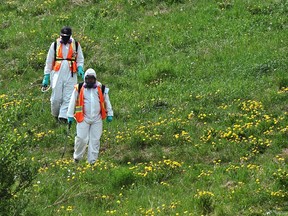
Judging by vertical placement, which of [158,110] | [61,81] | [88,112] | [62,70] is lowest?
[158,110]

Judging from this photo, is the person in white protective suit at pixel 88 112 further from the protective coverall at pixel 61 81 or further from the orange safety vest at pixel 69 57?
the orange safety vest at pixel 69 57

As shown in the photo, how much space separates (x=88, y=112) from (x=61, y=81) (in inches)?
109

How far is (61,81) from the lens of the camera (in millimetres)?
17078

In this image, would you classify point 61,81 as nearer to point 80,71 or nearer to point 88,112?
point 80,71

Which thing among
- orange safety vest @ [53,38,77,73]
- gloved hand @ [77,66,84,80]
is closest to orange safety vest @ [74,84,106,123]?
gloved hand @ [77,66,84,80]

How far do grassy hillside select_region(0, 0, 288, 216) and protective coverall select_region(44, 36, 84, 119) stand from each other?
0.37m

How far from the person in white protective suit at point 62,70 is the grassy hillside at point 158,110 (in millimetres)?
404

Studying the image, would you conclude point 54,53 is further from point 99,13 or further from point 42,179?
point 99,13

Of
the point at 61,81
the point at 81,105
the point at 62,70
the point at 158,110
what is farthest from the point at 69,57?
the point at 81,105

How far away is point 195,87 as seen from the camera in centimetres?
1741

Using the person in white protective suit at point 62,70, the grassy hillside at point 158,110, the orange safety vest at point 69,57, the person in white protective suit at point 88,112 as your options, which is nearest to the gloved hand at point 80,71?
the person in white protective suit at point 62,70

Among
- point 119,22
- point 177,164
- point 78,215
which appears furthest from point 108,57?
point 78,215

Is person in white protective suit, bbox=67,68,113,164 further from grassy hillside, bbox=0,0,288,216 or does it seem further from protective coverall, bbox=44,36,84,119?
protective coverall, bbox=44,36,84,119

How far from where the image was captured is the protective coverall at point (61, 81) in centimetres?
1697
